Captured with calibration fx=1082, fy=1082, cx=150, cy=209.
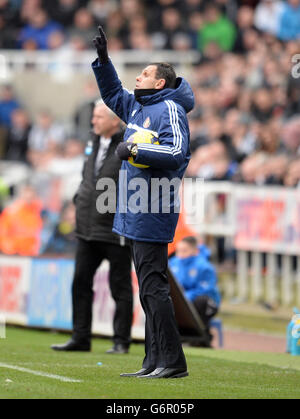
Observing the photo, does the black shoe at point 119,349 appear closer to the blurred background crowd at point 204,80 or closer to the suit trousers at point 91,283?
the suit trousers at point 91,283

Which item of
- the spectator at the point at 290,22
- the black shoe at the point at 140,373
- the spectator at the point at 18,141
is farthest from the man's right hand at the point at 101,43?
the spectator at the point at 18,141

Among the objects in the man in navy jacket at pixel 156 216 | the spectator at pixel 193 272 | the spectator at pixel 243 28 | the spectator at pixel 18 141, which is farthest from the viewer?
the spectator at pixel 18 141

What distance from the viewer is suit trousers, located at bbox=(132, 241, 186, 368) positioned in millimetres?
7738

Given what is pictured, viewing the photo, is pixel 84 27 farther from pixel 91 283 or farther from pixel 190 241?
pixel 91 283

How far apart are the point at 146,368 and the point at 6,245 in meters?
9.99

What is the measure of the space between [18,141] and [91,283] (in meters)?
12.7

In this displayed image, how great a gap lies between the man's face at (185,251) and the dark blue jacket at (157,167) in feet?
15.1

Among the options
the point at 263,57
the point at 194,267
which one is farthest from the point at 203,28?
the point at 194,267

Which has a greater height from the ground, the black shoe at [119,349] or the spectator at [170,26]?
the spectator at [170,26]

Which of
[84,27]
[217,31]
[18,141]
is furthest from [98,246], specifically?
[84,27]

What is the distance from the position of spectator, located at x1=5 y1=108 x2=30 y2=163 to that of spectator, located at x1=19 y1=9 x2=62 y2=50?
2.31m

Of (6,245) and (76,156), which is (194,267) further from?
(76,156)

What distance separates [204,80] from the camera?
20.1 meters

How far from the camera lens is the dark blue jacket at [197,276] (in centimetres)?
1255
